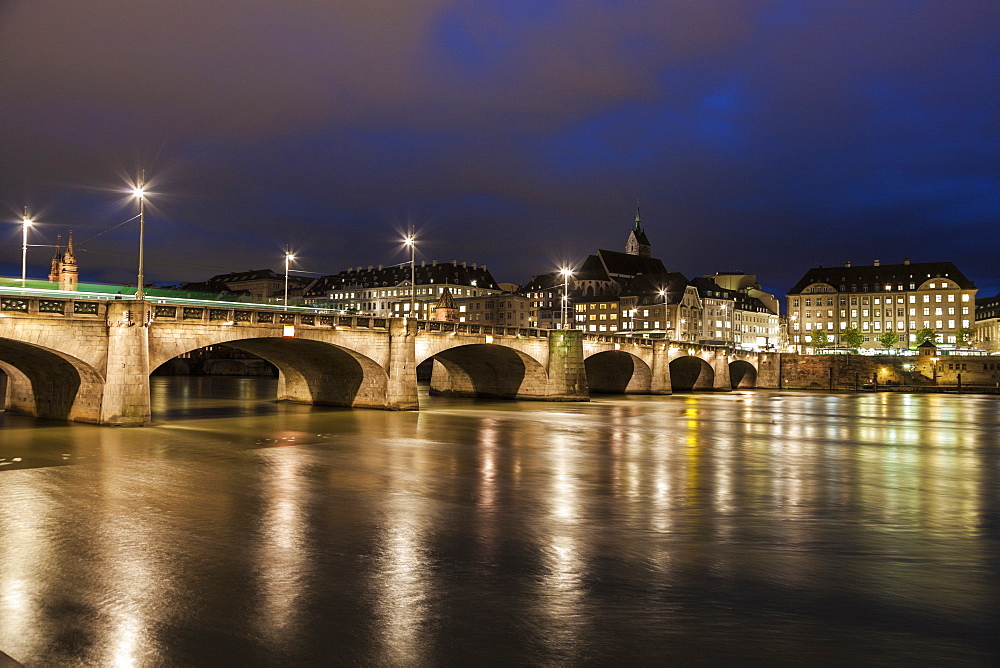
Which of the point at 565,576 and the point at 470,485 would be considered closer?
the point at 565,576

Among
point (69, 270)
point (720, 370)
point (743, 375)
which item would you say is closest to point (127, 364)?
point (69, 270)

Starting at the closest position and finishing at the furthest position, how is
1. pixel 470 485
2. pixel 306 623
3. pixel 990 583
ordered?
pixel 306 623
pixel 990 583
pixel 470 485

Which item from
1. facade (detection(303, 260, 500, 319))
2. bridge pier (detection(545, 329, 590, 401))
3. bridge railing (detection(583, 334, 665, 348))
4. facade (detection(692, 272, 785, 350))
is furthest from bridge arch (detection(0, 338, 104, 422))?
facade (detection(692, 272, 785, 350))

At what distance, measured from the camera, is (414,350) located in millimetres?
48875

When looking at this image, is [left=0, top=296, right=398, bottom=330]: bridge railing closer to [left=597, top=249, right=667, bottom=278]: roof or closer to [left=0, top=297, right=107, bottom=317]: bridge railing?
[left=0, top=297, right=107, bottom=317]: bridge railing

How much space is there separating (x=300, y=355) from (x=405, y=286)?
11982 centimetres

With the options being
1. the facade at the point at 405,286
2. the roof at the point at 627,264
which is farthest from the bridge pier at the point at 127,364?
the roof at the point at 627,264

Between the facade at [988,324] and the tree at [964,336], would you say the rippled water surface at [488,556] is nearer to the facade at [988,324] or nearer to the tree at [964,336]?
the tree at [964,336]

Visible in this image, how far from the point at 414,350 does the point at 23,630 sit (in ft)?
131

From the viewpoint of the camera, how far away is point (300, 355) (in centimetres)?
5034

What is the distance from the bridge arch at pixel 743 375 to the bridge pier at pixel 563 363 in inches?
2184

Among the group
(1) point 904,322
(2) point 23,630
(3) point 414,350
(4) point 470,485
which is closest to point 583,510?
(4) point 470,485

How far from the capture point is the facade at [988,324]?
162488 millimetres

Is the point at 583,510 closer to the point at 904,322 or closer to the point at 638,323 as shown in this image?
the point at 638,323
